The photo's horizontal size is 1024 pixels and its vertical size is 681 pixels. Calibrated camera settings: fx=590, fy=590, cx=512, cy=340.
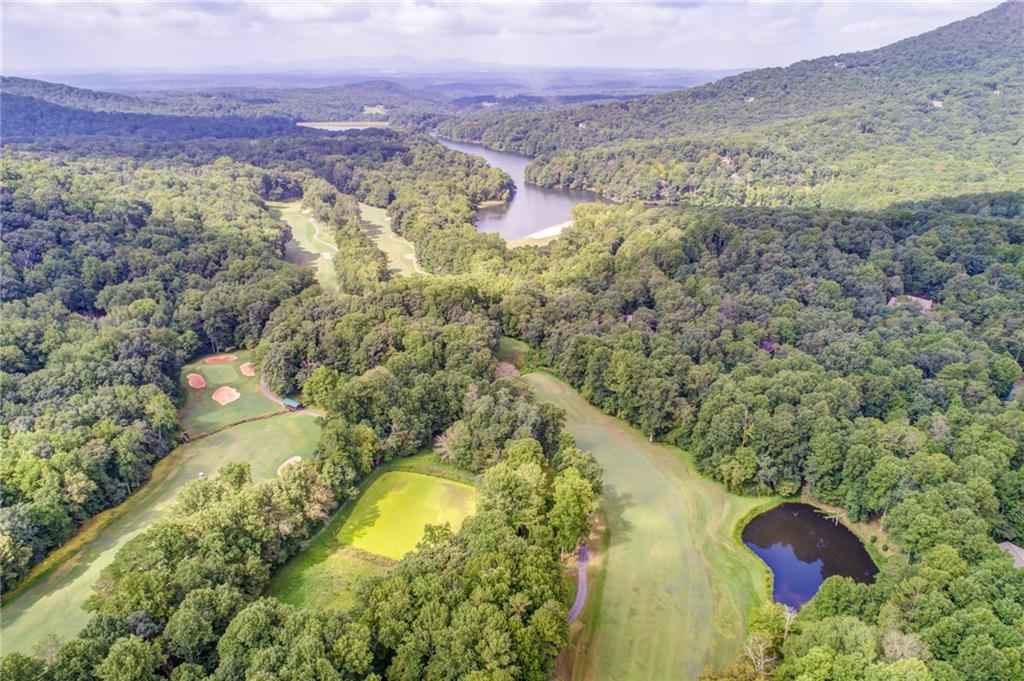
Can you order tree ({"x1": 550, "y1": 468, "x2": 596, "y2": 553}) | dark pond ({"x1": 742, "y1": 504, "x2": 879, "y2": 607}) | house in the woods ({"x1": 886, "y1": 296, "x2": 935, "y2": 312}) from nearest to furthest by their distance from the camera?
tree ({"x1": 550, "y1": 468, "x2": 596, "y2": 553}) → dark pond ({"x1": 742, "y1": 504, "x2": 879, "y2": 607}) → house in the woods ({"x1": 886, "y1": 296, "x2": 935, "y2": 312})

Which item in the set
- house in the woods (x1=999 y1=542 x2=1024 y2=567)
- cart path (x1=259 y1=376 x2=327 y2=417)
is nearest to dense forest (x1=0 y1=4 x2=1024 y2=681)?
house in the woods (x1=999 y1=542 x2=1024 y2=567)

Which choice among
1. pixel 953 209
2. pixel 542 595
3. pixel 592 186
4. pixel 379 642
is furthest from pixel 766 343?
pixel 592 186

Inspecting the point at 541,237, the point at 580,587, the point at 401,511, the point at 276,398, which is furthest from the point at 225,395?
the point at 541,237

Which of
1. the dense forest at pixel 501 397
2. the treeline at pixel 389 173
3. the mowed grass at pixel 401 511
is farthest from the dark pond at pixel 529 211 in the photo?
the mowed grass at pixel 401 511

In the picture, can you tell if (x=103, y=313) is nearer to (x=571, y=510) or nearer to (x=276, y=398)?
(x=276, y=398)

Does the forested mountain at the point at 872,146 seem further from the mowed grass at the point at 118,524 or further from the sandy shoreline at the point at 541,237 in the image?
the mowed grass at the point at 118,524

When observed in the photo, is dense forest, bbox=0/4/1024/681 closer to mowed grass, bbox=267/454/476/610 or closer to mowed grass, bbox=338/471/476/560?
mowed grass, bbox=267/454/476/610
